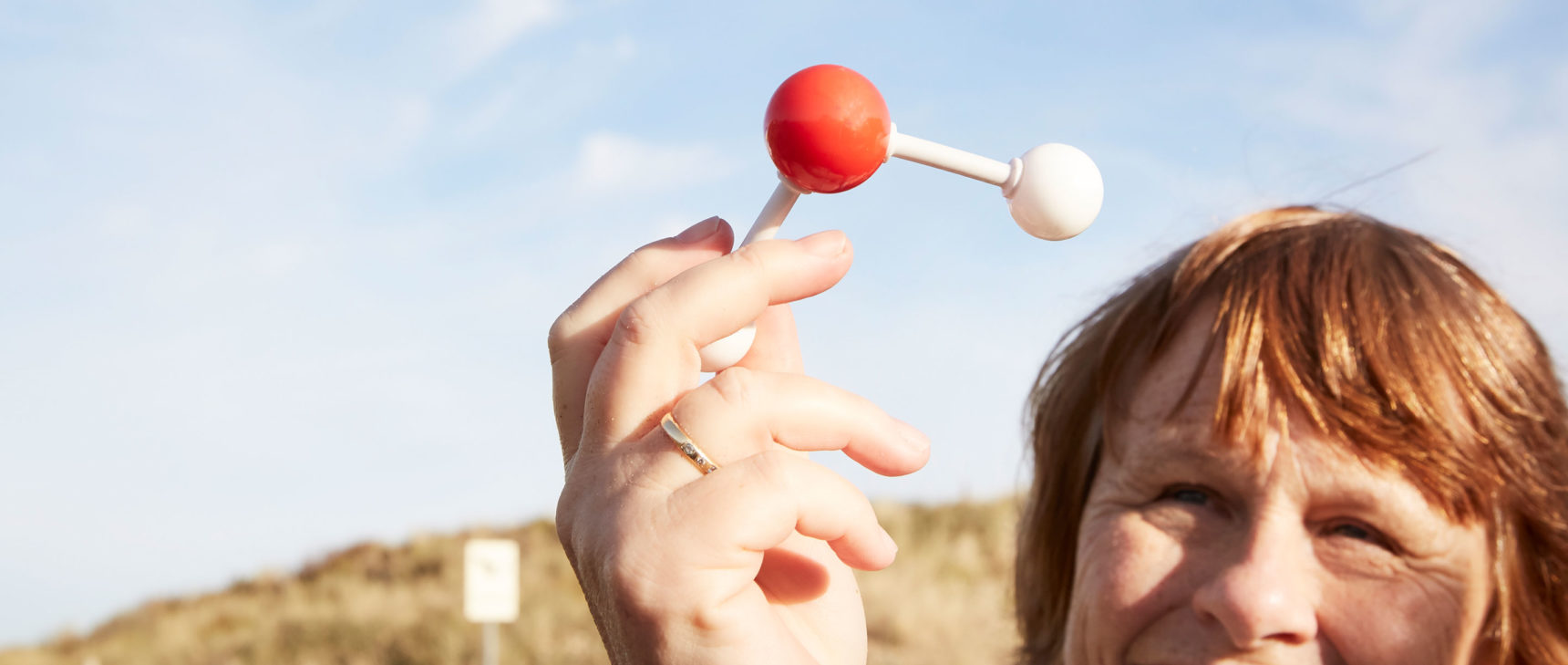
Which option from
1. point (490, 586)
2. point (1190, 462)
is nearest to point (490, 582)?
point (490, 586)

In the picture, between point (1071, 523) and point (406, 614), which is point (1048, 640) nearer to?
point (1071, 523)

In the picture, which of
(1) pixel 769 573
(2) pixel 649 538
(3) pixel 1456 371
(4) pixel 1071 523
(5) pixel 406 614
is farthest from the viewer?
(5) pixel 406 614

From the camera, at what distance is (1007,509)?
585 inches

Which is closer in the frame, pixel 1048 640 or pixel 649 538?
pixel 649 538

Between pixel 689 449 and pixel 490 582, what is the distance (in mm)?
8721

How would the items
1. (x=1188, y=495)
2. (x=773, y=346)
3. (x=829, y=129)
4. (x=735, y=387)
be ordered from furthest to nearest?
(x=1188, y=495)
(x=773, y=346)
(x=735, y=387)
(x=829, y=129)

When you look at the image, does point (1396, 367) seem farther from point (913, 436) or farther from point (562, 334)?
point (562, 334)

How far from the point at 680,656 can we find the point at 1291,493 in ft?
3.02

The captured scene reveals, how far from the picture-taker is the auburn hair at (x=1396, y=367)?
1667mm

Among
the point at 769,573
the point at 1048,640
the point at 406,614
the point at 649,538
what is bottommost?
the point at 406,614

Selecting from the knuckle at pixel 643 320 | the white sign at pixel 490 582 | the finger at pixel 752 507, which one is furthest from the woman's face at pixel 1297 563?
the white sign at pixel 490 582

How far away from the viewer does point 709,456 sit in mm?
1301

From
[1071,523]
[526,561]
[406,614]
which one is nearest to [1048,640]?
[1071,523]

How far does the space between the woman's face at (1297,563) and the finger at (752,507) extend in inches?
26.2
